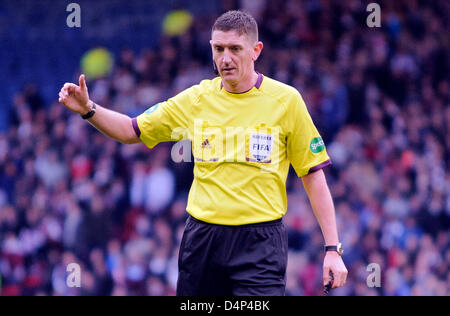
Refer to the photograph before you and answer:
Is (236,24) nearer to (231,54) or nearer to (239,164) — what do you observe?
(231,54)

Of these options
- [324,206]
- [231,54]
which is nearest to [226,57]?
[231,54]

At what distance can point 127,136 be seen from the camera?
4004mm

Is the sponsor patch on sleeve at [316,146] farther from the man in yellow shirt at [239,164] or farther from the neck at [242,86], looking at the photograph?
the neck at [242,86]

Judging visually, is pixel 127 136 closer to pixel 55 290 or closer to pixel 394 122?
pixel 55 290

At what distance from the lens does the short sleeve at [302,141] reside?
12.8ft

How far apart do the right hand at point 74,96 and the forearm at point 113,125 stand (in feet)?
0.38

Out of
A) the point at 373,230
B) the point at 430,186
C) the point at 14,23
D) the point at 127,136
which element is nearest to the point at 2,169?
the point at 14,23

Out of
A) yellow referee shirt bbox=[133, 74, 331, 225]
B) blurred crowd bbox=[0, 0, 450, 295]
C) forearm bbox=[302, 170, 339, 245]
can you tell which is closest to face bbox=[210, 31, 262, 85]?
yellow referee shirt bbox=[133, 74, 331, 225]

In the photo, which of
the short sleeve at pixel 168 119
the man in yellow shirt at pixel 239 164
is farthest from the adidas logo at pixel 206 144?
the short sleeve at pixel 168 119

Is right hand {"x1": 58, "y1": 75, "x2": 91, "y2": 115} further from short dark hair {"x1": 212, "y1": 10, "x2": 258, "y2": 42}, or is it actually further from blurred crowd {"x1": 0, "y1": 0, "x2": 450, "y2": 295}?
blurred crowd {"x1": 0, "y1": 0, "x2": 450, "y2": 295}

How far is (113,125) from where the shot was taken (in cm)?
396

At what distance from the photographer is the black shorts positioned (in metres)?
3.73

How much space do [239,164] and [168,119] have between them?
0.51 meters

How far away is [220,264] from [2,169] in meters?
7.12
